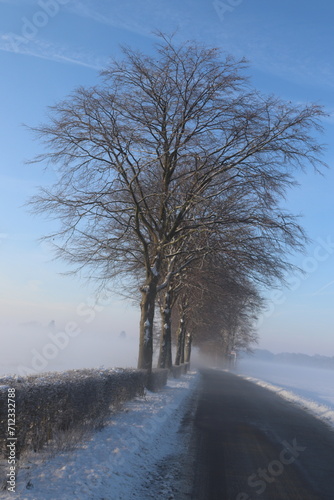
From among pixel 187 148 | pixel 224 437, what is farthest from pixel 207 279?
pixel 224 437

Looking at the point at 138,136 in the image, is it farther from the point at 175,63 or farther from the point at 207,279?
the point at 207,279

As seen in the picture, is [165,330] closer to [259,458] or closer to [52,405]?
[259,458]

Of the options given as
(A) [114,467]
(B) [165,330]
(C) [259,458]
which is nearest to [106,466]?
(A) [114,467]

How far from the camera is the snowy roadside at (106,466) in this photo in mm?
5078

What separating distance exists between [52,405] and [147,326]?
386 inches

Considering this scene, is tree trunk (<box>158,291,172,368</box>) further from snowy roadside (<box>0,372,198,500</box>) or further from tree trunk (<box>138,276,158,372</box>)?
snowy roadside (<box>0,372,198,500</box>)

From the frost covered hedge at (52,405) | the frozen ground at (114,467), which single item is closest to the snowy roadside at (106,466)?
the frozen ground at (114,467)

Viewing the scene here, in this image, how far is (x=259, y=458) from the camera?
8219mm

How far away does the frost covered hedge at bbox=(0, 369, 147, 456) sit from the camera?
5844 mm

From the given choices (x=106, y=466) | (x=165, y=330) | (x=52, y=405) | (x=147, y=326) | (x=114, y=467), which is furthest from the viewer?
(x=165, y=330)

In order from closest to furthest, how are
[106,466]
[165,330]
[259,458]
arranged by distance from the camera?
[106,466]
[259,458]
[165,330]

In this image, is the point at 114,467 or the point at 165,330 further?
the point at 165,330

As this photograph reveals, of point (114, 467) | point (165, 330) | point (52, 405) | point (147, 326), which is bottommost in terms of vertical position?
point (114, 467)

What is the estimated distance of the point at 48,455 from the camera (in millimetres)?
6188
